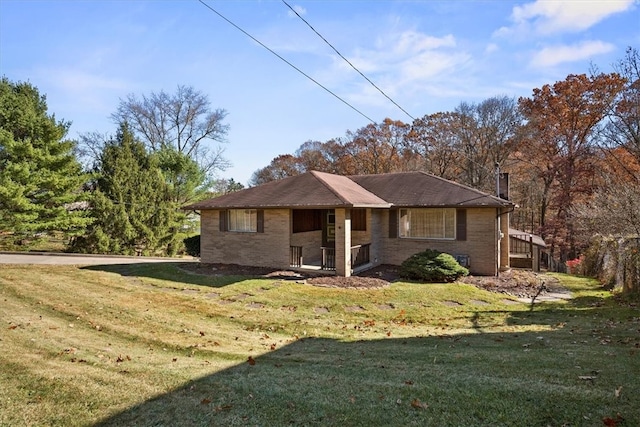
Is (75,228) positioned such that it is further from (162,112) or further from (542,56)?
(542,56)

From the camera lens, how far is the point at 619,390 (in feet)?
13.3

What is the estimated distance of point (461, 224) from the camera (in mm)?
15516

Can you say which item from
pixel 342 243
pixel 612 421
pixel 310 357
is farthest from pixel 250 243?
pixel 612 421

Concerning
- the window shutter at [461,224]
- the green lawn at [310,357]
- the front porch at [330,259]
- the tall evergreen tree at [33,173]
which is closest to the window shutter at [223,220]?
the front porch at [330,259]

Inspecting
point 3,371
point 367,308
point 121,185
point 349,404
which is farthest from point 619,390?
point 121,185

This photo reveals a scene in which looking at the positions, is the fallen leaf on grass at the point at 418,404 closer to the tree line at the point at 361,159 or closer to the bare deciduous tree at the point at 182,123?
the tree line at the point at 361,159

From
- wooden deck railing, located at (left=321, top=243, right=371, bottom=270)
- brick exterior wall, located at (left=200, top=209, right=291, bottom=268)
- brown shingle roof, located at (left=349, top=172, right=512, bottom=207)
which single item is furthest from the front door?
brick exterior wall, located at (left=200, top=209, right=291, bottom=268)

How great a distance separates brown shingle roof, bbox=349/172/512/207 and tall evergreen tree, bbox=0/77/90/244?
1854cm

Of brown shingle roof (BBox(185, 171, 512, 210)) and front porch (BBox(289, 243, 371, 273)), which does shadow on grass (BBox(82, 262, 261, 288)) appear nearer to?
front porch (BBox(289, 243, 371, 273))

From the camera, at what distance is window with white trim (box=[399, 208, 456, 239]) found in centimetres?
1589

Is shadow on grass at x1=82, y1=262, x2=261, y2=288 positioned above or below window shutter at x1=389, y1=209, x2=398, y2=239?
below

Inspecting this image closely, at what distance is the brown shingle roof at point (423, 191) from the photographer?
15.3 meters

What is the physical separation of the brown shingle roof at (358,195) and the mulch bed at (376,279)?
2.72m

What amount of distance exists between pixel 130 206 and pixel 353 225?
17159 millimetres
